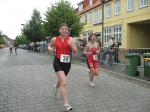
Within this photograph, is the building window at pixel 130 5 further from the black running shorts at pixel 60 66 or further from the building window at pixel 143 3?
the black running shorts at pixel 60 66

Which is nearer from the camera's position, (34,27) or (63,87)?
(63,87)

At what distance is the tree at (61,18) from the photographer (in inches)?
1035

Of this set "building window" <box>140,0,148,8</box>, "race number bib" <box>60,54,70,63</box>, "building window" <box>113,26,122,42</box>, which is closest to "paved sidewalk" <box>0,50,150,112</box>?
"race number bib" <box>60,54,70,63</box>

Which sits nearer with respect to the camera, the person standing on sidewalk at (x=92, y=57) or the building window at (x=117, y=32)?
the person standing on sidewalk at (x=92, y=57)

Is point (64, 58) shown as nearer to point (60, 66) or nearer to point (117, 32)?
point (60, 66)

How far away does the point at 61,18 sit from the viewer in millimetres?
26281

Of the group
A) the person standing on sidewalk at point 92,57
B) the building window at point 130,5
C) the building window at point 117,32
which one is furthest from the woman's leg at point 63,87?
the building window at point 117,32

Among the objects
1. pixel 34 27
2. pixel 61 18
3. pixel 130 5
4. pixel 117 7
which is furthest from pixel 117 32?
pixel 34 27

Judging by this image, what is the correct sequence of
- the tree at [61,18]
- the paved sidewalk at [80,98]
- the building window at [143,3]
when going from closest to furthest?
the paved sidewalk at [80,98]
the tree at [61,18]
the building window at [143,3]

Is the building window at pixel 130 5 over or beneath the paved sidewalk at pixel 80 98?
over

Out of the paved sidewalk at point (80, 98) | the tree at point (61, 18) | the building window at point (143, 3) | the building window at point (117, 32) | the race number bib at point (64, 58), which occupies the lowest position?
the paved sidewalk at point (80, 98)

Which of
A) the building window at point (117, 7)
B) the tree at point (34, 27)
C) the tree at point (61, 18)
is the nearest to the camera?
the tree at point (61, 18)

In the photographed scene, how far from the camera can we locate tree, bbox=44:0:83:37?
86.2 ft

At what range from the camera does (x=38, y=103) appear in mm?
6371
